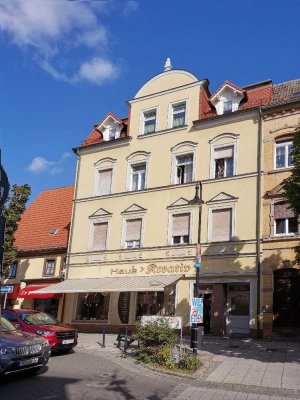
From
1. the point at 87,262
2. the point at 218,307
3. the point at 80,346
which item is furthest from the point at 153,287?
the point at 87,262

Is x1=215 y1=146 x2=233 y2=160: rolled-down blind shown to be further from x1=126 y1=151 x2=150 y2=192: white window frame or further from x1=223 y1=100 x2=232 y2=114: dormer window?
x1=126 y1=151 x2=150 y2=192: white window frame

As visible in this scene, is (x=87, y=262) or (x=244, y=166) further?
(x=87, y=262)

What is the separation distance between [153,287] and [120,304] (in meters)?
4.45

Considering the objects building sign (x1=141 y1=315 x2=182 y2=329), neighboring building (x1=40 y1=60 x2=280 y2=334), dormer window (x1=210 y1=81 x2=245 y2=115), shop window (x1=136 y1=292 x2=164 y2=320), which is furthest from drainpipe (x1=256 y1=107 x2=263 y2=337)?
building sign (x1=141 y1=315 x2=182 y2=329)

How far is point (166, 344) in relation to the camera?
13766 millimetres

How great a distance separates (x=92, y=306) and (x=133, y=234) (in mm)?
5011

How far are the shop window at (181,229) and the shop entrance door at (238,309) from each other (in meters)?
3.67

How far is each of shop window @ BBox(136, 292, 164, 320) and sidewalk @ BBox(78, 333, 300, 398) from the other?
4.30 m

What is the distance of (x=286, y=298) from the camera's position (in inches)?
824

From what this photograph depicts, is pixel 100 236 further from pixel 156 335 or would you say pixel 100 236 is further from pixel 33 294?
pixel 156 335

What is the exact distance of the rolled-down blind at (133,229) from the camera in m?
25.9

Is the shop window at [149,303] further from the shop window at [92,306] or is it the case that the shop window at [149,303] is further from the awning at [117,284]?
the shop window at [92,306]

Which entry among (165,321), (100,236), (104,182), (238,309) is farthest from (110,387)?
(104,182)

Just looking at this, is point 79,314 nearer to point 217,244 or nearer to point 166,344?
point 217,244
